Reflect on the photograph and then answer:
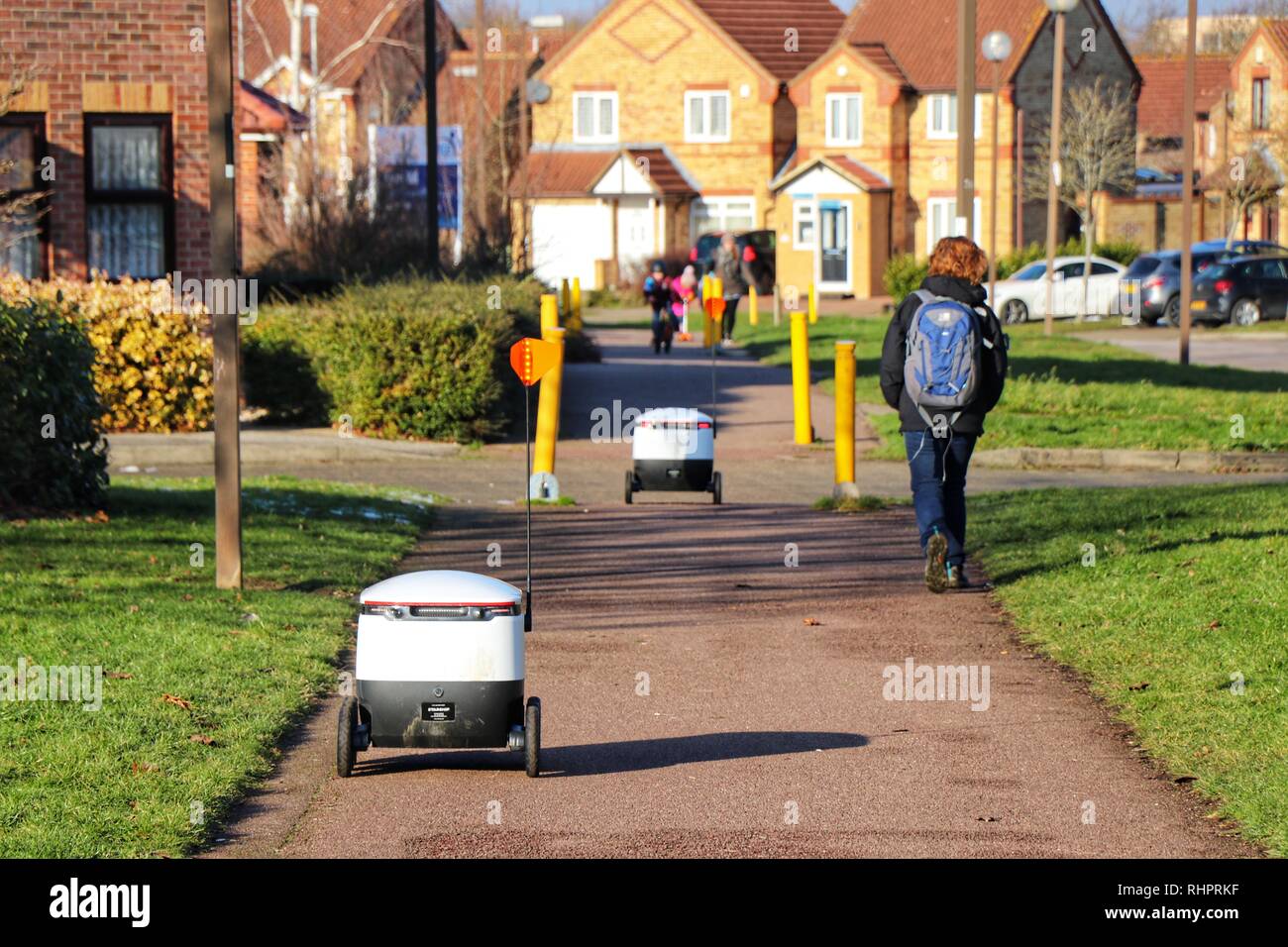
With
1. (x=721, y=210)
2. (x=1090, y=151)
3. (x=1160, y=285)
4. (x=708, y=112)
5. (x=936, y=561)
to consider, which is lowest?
(x=936, y=561)

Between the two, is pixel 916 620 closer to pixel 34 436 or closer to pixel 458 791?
pixel 458 791

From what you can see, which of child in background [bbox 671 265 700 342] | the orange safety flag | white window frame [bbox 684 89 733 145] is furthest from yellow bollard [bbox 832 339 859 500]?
white window frame [bbox 684 89 733 145]

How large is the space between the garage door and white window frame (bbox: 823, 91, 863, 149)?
738cm

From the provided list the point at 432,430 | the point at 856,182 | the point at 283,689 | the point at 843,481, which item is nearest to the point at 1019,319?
the point at 856,182

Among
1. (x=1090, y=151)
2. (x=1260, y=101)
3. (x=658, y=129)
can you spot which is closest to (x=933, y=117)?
(x=1090, y=151)

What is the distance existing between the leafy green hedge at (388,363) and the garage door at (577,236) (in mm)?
40449

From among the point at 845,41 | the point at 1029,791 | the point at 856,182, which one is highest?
the point at 845,41

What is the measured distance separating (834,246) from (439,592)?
5198 cm

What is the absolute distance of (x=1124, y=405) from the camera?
67.3ft

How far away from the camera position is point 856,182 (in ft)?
185

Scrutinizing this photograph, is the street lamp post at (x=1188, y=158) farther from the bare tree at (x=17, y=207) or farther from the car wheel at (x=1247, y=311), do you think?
the bare tree at (x=17, y=207)

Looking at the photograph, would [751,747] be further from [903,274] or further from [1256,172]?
[1256,172]

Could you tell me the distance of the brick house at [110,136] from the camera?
1864cm

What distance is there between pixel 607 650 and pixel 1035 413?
12.1 metres
